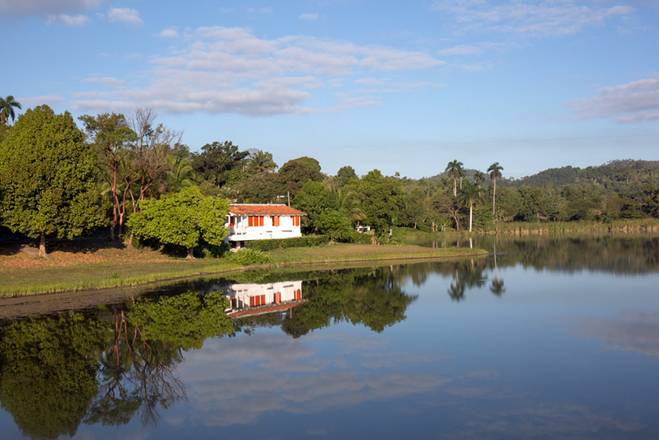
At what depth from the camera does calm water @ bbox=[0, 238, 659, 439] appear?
14945mm

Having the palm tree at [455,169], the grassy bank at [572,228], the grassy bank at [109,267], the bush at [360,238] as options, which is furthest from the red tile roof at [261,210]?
the palm tree at [455,169]

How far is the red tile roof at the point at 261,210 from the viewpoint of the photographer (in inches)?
2303

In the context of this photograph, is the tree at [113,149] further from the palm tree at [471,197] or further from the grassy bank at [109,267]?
the palm tree at [471,197]

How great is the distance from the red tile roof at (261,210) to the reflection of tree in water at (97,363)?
2813 centimetres

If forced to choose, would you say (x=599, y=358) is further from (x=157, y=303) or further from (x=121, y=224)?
(x=121, y=224)

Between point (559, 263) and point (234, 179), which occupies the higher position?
point (234, 179)

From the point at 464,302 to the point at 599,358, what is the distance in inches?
513

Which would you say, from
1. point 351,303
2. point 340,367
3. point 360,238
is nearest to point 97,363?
point 340,367

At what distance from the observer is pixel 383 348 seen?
22.8m

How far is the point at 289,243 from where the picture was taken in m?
59.8

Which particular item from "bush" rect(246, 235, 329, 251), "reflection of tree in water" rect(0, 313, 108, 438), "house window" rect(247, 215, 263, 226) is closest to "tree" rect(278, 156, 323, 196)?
"bush" rect(246, 235, 329, 251)

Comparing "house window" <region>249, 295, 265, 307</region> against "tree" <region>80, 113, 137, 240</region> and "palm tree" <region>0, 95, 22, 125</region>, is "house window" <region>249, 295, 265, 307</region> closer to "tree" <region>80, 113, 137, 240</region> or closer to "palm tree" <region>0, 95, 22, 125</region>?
"tree" <region>80, 113, 137, 240</region>

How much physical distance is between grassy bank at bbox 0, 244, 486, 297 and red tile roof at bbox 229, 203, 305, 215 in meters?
5.22

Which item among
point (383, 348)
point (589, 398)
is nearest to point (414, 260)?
point (383, 348)
